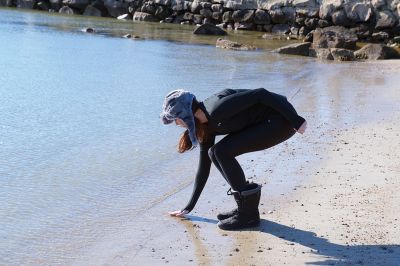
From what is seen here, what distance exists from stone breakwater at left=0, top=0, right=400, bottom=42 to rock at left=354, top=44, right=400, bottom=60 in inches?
370

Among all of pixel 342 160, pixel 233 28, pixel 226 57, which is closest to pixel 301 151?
pixel 342 160

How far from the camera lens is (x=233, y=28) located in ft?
129


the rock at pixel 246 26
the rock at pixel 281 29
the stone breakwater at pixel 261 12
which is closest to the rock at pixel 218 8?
the stone breakwater at pixel 261 12

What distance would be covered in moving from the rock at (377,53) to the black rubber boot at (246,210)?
62.9 ft

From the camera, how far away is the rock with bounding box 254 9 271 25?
125 feet

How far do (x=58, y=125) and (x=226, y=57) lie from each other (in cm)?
1319

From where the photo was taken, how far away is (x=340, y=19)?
114 feet

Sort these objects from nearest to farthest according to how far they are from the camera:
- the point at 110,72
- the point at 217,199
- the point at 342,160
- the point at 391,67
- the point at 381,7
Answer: the point at 217,199 < the point at 342,160 < the point at 110,72 < the point at 391,67 < the point at 381,7

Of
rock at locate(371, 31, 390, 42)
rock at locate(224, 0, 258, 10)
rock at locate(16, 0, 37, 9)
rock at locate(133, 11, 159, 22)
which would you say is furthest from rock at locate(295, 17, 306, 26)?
rock at locate(16, 0, 37, 9)

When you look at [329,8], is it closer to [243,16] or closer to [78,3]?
[243,16]

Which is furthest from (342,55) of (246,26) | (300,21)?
(246,26)

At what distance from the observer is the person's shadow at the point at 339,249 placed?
15.4 feet

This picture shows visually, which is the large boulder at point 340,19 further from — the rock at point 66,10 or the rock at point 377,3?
the rock at point 66,10

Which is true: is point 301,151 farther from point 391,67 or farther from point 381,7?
point 381,7
